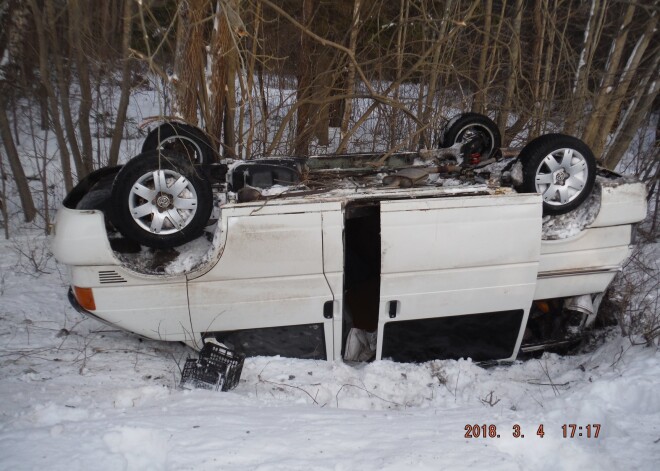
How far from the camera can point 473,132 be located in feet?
17.8

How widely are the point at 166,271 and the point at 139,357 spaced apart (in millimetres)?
914

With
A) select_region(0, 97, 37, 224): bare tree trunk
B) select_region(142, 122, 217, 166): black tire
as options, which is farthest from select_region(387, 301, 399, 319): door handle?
select_region(0, 97, 37, 224): bare tree trunk

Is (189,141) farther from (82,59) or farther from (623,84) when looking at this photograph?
(623,84)

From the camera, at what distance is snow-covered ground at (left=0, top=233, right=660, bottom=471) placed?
2748 mm

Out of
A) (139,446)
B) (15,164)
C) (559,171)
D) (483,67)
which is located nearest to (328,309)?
(139,446)

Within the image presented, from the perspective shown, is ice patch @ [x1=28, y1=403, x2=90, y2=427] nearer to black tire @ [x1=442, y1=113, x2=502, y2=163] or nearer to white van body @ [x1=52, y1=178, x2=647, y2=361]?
white van body @ [x1=52, y1=178, x2=647, y2=361]

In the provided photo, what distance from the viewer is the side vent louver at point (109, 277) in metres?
3.57

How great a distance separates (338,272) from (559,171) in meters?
2.03

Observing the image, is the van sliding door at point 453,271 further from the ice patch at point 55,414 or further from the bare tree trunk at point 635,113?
the bare tree trunk at point 635,113

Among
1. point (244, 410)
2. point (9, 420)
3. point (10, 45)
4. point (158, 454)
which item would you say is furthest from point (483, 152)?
point (10, 45)

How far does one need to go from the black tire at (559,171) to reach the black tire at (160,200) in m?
2.58

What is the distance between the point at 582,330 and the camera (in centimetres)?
461

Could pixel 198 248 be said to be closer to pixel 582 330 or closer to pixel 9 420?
pixel 9 420

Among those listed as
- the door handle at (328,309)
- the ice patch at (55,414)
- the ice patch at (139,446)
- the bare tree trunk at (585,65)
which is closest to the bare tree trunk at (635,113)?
the bare tree trunk at (585,65)
